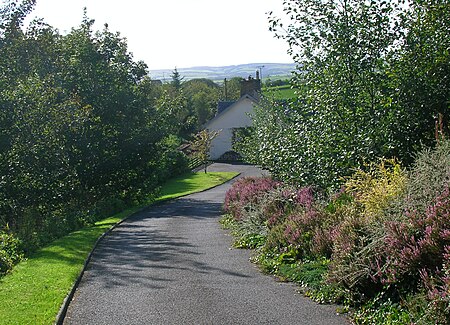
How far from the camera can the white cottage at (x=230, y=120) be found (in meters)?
70.7

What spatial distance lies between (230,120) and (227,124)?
21.7 inches

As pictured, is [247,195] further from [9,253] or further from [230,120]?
[230,120]

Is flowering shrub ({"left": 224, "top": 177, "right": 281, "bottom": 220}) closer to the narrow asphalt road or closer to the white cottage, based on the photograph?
the narrow asphalt road

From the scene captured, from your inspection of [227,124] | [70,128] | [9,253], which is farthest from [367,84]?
[227,124]

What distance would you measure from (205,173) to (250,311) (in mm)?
49218

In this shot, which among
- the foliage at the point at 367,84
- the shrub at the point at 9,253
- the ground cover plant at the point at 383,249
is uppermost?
the foliage at the point at 367,84

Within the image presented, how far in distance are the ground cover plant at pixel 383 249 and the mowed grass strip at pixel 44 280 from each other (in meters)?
4.04

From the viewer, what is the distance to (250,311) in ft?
32.4

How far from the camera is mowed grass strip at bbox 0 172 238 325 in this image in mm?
9833

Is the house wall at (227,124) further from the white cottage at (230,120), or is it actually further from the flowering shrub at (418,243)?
the flowering shrub at (418,243)

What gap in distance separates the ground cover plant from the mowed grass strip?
13.2 ft

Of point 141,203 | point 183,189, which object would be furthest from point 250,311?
point 183,189

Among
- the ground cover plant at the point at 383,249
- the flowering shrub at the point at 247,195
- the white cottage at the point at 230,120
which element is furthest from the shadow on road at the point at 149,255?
the white cottage at the point at 230,120

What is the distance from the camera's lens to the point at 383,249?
931cm
